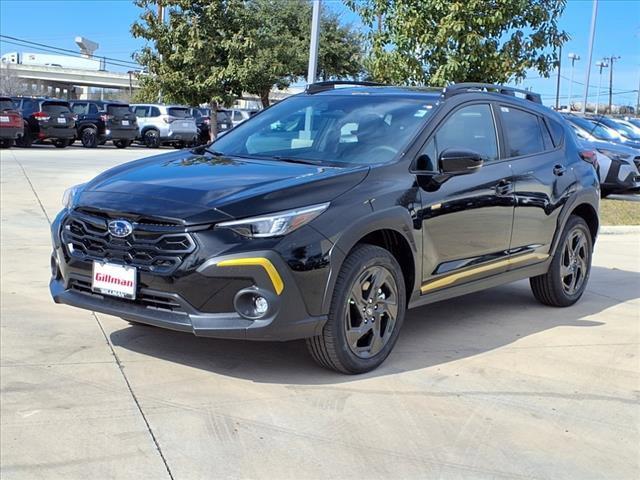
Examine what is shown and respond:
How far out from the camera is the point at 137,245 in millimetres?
4184

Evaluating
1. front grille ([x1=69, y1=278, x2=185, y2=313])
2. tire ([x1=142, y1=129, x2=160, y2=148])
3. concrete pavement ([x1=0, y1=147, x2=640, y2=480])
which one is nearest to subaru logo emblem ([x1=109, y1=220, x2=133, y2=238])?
front grille ([x1=69, y1=278, x2=185, y2=313])

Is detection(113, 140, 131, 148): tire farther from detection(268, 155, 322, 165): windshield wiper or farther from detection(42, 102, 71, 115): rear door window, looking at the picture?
detection(268, 155, 322, 165): windshield wiper

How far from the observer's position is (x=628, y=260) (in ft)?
31.0

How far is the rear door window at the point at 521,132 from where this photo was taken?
6.00m

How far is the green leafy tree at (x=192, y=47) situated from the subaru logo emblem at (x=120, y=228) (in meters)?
15.5

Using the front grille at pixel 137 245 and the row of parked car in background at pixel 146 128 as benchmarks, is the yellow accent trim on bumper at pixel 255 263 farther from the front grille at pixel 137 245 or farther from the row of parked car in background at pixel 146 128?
the row of parked car in background at pixel 146 128

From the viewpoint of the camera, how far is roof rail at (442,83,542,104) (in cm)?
550

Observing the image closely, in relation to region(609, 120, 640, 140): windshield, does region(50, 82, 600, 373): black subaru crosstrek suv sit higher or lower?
lower

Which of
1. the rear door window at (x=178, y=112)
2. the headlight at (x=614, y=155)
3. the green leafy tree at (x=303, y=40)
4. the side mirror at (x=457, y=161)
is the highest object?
the green leafy tree at (x=303, y=40)

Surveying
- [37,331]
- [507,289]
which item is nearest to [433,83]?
[507,289]

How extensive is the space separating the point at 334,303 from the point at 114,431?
1.36 meters

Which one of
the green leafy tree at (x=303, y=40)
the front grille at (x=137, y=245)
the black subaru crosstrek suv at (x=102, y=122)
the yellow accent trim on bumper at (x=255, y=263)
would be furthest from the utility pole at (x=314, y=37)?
the green leafy tree at (x=303, y=40)

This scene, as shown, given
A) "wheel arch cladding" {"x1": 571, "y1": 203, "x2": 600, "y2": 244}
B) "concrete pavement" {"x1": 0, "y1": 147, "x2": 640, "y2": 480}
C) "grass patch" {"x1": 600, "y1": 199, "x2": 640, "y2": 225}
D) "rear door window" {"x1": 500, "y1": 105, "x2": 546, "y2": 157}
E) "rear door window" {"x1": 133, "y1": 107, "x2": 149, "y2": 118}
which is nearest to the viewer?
"concrete pavement" {"x1": 0, "y1": 147, "x2": 640, "y2": 480}

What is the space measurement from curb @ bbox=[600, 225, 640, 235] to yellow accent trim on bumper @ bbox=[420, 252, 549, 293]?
6044mm
